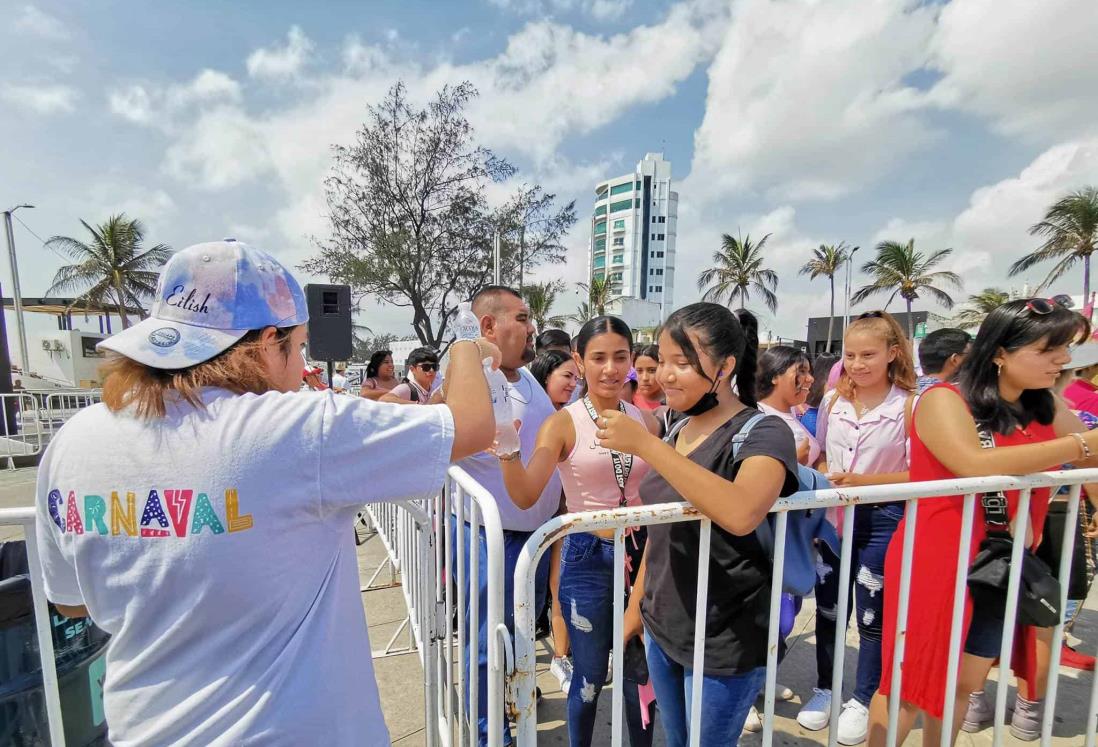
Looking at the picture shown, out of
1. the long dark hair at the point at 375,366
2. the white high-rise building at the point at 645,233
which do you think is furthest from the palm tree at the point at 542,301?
the white high-rise building at the point at 645,233

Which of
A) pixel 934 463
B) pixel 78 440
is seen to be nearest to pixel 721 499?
pixel 934 463

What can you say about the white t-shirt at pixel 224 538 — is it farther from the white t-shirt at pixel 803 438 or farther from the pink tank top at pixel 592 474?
the white t-shirt at pixel 803 438

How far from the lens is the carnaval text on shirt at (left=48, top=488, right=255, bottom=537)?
918 millimetres

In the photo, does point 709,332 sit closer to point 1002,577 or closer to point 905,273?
point 1002,577

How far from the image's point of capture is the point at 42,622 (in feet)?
4.85

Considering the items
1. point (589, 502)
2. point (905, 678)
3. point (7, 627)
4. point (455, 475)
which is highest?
point (455, 475)

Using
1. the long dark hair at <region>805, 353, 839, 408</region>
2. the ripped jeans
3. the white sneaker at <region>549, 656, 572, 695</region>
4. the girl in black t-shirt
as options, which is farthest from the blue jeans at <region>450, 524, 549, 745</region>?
the long dark hair at <region>805, 353, 839, 408</region>

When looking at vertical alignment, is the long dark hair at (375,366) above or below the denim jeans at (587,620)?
above

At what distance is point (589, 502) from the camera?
215 cm

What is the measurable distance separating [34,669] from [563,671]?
7.26 feet

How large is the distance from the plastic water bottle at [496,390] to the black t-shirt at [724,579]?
1.80 ft

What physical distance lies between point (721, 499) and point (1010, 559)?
1.25 metres

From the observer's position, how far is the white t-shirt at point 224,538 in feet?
3.04

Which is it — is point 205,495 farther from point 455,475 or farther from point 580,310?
point 580,310
